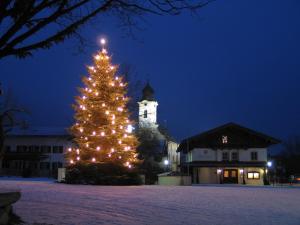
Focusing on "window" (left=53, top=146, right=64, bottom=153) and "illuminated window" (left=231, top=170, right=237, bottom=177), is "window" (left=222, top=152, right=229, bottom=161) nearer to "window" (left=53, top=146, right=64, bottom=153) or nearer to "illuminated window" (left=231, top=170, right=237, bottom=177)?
"illuminated window" (left=231, top=170, right=237, bottom=177)

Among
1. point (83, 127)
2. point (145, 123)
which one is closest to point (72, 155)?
point (83, 127)

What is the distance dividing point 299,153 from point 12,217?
98.8 meters

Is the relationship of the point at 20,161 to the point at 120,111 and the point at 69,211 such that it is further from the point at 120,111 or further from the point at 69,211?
the point at 69,211

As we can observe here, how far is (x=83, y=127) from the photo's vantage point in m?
33.3

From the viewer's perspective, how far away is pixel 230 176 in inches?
2287

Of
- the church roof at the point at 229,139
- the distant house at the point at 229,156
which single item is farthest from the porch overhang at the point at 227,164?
the church roof at the point at 229,139

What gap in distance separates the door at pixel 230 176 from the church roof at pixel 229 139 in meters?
3.29

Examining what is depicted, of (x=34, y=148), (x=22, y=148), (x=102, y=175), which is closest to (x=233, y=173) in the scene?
(x=34, y=148)

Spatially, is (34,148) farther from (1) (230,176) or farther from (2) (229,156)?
(1) (230,176)

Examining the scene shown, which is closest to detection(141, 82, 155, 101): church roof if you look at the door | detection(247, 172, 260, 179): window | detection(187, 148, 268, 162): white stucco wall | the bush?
detection(187, 148, 268, 162): white stucco wall

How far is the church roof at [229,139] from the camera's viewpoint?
56.7 m

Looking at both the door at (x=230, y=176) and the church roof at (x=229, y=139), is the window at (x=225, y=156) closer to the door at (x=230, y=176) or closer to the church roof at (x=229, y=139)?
the church roof at (x=229, y=139)

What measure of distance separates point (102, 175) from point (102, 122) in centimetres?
420

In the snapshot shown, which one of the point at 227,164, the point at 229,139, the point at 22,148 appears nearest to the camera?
the point at 229,139
